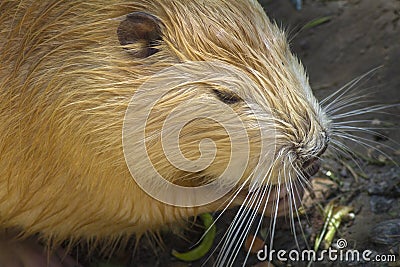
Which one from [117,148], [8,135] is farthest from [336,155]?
[8,135]

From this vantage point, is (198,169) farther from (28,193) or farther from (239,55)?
(28,193)

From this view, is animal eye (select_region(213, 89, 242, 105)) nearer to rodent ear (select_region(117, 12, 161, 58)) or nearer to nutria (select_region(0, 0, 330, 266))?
nutria (select_region(0, 0, 330, 266))

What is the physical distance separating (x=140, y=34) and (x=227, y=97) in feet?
1.02

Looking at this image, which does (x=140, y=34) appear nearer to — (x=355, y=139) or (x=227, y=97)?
(x=227, y=97)
